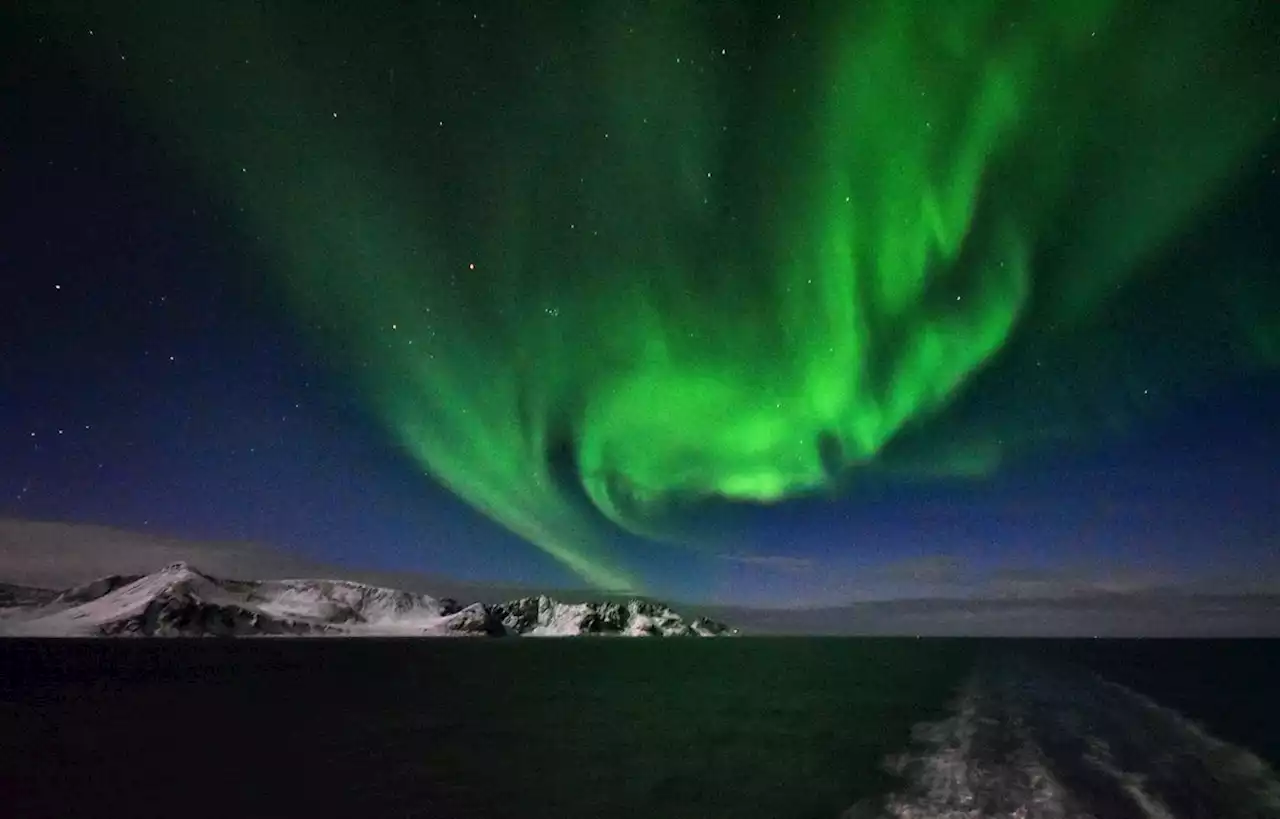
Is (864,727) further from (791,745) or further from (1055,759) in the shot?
(1055,759)

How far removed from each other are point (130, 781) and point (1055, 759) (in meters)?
44.0

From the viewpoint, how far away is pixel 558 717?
6656cm

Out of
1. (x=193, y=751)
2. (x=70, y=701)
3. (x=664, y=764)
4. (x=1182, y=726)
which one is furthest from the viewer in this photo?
(x=70, y=701)

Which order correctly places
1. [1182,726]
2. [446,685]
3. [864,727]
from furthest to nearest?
[446,685], [864,727], [1182,726]

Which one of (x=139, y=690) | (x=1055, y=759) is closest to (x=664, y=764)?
(x=1055, y=759)

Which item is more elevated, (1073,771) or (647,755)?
(1073,771)

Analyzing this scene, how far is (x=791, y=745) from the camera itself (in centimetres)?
4816

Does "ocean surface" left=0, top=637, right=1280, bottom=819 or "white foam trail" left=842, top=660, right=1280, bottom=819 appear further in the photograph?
"ocean surface" left=0, top=637, right=1280, bottom=819

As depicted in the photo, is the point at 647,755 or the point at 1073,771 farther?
the point at 647,755

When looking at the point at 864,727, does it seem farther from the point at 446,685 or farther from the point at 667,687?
the point at 446,685

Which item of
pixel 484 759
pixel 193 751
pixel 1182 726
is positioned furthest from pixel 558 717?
pixel 1182 726

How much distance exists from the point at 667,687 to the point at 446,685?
3111 centimetres

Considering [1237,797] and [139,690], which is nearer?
[1237,797]

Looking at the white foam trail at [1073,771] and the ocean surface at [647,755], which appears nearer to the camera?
the white foam trail at [1073,771]
